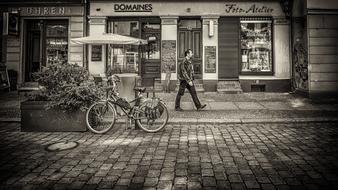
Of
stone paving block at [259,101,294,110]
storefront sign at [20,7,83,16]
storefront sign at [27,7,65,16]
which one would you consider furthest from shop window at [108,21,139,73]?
stone paving block at [259,101,294,110]

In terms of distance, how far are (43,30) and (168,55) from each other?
7127 millimetres

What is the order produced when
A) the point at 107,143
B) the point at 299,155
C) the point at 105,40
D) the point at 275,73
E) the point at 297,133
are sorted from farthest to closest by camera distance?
1. the point at 275,73
2. the point at 105,40
3. the point at 297,133
4. the point at 107,143
5. the point at 299,155

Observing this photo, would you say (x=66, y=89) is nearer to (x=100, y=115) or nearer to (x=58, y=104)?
(x=58, y=104)

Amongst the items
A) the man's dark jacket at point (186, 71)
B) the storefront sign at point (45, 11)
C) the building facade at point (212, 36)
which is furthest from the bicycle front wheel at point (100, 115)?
the storefront sign at point (45, 11)

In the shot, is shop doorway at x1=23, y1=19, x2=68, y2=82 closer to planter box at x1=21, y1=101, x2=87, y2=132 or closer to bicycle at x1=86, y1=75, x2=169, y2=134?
planter box at x1=21, y1=101, x2=87, y2=132

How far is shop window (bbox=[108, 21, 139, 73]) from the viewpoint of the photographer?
52.5 ft

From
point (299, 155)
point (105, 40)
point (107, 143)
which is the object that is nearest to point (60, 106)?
point (107, 143)

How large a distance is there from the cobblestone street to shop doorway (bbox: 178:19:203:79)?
30.4ft

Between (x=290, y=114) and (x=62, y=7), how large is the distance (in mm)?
12829

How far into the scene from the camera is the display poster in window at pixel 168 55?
50.9 ft

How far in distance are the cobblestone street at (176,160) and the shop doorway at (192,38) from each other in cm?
926

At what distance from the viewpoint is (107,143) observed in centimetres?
589

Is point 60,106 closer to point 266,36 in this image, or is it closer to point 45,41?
point 45,41

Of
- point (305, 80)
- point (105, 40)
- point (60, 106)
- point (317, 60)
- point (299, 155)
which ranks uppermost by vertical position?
point (105, 40)
